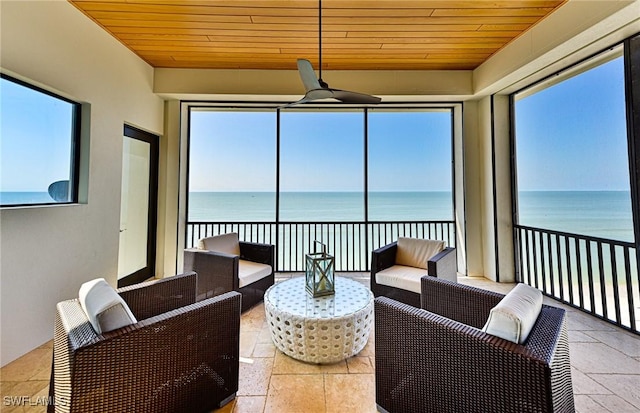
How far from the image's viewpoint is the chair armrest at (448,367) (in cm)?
108

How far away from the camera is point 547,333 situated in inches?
48.1

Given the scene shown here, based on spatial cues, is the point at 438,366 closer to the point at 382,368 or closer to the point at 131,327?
the point at 382,368

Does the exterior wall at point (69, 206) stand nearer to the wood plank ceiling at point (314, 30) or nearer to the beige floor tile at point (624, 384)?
the wood plank ceiling at point (314, 30)

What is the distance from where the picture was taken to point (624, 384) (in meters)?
1.85

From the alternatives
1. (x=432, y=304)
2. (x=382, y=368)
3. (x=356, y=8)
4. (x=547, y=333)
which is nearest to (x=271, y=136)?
(x=356, y=8)

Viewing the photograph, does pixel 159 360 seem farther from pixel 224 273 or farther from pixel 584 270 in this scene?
pixel 584 270

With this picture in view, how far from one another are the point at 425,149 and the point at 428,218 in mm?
1524

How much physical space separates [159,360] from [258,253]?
7.05ft

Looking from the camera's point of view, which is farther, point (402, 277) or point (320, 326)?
point (402, 277)

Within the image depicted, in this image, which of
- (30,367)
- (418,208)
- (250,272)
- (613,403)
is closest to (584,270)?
(613,403)

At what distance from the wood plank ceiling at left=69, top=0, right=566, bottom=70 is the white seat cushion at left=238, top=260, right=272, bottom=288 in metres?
2.82

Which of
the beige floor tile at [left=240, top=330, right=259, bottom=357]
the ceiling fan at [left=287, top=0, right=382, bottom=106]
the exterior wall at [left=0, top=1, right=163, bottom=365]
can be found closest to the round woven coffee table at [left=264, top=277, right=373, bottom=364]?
the beige floor tile at [left=240, top=330, right=259, bottom=357]

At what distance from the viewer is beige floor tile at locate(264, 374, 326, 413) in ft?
5.43

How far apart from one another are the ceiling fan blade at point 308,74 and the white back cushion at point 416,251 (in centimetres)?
216
